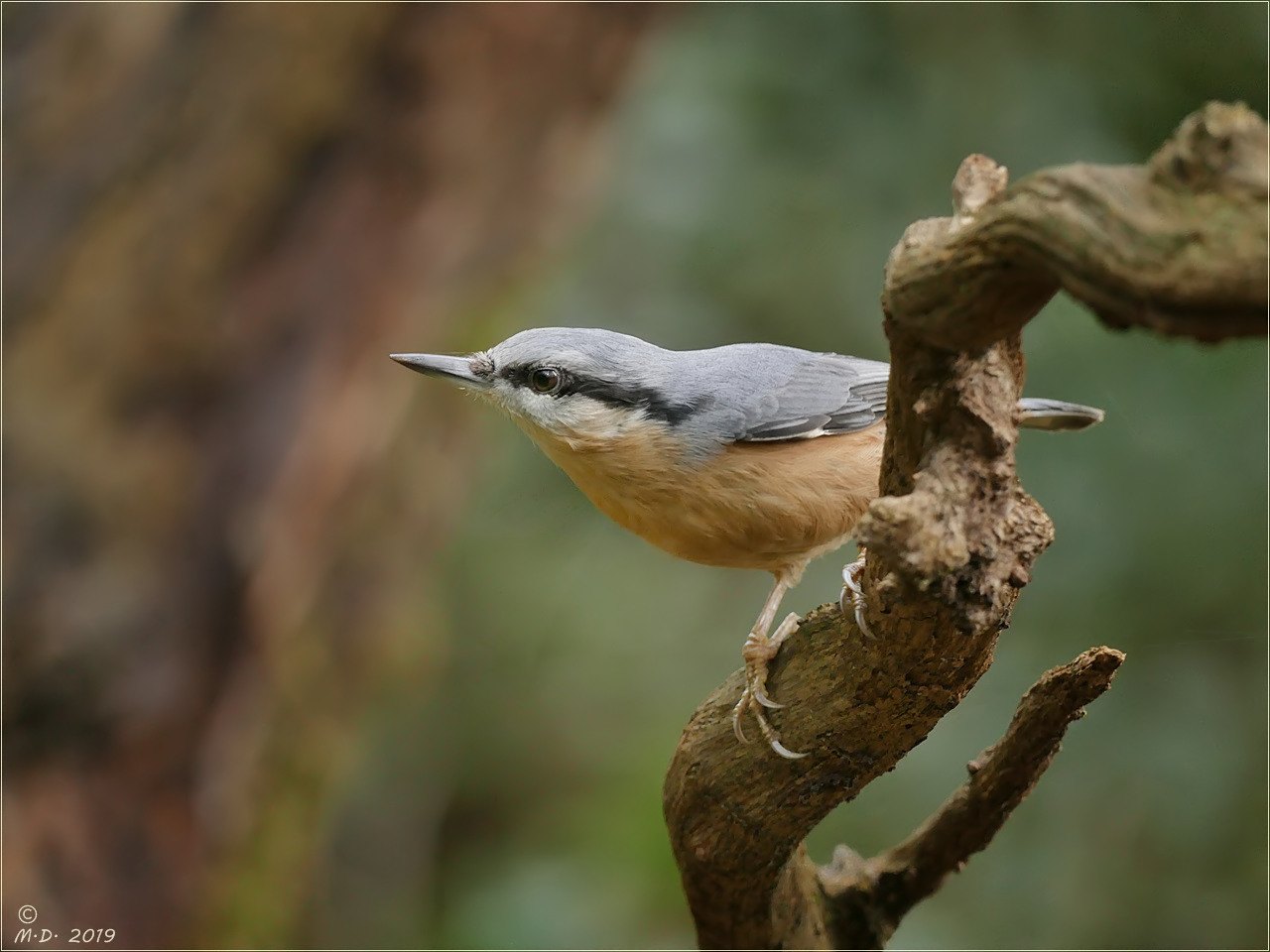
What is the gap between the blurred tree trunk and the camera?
354cm

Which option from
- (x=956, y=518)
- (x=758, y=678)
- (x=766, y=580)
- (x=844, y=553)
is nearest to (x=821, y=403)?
(x=758, y=678)

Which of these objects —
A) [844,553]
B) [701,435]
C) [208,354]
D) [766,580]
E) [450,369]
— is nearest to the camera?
[701,435]

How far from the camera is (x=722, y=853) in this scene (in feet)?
7.59

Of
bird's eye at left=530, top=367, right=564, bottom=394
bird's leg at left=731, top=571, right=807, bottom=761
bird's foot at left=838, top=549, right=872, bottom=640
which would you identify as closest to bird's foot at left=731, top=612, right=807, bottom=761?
bird's leg at left=731, top=571, right=807, bottom=761

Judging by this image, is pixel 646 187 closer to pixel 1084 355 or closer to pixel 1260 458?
pixel 1084 355

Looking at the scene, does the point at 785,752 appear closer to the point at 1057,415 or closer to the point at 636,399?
the point at 636,399

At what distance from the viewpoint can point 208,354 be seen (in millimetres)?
3668

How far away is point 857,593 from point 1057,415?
892 mm

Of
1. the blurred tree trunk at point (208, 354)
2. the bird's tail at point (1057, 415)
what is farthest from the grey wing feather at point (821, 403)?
→ the blurred tree trunk at point (208, 354)

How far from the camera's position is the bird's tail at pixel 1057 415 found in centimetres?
247

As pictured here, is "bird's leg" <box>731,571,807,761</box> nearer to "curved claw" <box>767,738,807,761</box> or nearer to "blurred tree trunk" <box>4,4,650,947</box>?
"curved claw" <box>767,738,807,761</box>

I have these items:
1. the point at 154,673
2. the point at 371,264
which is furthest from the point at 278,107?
the point at 154,673

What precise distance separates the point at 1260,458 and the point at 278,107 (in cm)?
318

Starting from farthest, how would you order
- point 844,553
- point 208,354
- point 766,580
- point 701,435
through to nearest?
point 766,580
point 844,553
point 208,354
point 701,435
